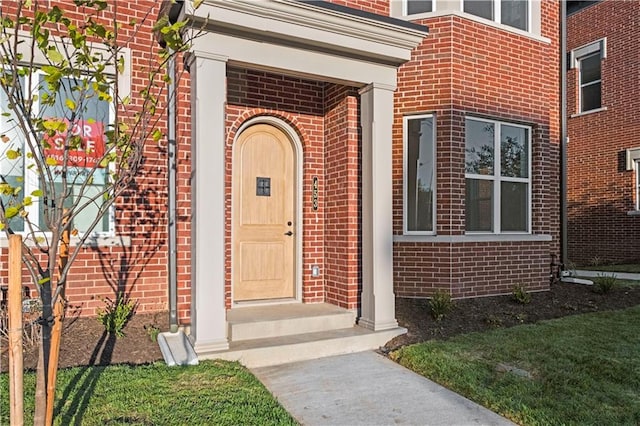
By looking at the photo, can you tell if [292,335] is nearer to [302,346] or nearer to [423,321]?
[302,346]

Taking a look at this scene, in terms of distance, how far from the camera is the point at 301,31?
480 cm

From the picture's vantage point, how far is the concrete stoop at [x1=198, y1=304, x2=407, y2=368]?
4.65 meters

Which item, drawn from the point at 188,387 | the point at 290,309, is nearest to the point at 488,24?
the point at 290,309

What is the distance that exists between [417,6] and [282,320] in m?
5.09

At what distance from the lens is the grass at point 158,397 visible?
123 inches

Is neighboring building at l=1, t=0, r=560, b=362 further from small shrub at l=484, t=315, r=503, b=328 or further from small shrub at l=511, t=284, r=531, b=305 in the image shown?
small shrub at l=484, t=315, r=503, b=328

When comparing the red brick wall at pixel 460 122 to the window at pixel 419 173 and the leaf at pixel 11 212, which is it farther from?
the leaf at pixel 11 212

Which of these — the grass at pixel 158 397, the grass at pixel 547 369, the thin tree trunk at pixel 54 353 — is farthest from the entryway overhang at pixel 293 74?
the thin tree trunk at pixel 54 353

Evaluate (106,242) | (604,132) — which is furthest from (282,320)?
(604,132)

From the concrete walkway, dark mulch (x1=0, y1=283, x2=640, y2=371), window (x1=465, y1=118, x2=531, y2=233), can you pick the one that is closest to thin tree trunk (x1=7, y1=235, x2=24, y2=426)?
the concrete walkway

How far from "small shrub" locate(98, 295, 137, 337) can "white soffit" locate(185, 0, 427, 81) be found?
8.84 ft

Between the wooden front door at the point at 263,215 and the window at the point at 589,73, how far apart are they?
11.3m

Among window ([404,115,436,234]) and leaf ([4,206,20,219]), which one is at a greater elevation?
window ([404,115,436,234])

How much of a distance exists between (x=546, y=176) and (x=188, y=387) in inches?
256
